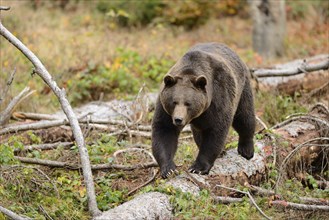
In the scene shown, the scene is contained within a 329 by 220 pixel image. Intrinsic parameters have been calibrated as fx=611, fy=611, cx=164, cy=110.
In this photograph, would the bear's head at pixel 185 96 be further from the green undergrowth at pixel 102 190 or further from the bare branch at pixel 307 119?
the bare branch at pixel 307 119

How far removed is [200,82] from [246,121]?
1.39 metres

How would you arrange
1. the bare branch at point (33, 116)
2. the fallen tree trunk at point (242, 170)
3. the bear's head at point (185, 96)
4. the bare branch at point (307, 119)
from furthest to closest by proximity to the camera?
the bare branch at point (33, 116) < the bare branch at point (307, 119) < the bear's head at point (185, 96) < the fallen tree trunk at point (242, 170)

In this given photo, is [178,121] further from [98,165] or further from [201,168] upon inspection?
[98,165]

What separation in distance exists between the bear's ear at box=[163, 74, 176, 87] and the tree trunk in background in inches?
373

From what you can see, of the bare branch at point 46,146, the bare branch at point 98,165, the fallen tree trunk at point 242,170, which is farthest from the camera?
the bare branch at point 46,146

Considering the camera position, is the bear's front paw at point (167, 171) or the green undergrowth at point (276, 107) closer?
the bear's front paw at point (167, 171)

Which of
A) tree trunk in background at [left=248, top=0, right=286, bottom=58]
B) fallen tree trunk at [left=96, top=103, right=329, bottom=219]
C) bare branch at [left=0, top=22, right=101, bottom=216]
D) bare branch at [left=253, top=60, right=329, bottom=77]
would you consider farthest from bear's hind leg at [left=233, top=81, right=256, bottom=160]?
tree trunk in background at [left=248, top=0, right=286, bottom=58]

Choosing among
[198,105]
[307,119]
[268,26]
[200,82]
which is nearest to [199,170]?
[198,105]

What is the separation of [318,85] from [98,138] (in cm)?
436

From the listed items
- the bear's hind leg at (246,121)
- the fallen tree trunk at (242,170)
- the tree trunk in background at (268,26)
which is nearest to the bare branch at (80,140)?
the fallen tree trunk at (242,170)

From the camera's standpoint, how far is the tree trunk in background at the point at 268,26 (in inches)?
600

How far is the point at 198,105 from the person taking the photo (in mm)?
6109

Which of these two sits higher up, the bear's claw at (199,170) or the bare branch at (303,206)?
the bear's claw at (199,170)

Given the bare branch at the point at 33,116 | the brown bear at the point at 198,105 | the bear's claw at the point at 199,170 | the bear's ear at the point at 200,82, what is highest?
the bear's ear at the point at 200,82
